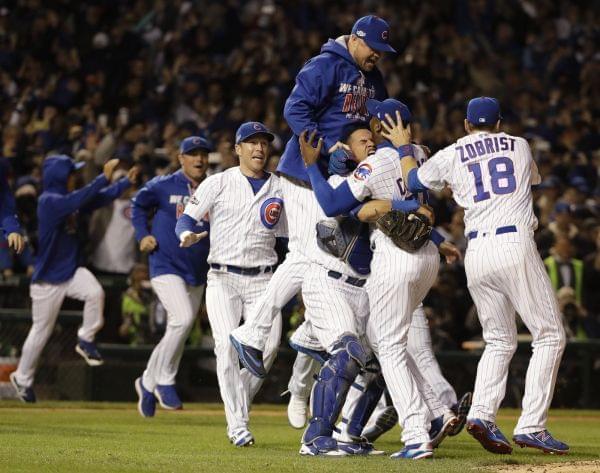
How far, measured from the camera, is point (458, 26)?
20938 mm

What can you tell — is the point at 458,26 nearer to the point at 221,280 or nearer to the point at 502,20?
the point at 502,20

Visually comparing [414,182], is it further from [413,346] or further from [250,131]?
[250,131]

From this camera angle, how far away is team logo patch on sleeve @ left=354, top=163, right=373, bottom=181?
7.41 meters

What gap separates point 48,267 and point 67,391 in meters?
1.68

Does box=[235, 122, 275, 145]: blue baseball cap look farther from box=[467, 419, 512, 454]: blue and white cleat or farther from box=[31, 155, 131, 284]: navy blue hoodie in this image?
box=[31, 155, 131, 284]: navy blue hoodie

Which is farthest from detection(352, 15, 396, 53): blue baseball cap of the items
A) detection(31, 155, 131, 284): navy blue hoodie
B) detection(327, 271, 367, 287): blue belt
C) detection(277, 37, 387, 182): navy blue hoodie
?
detection(31, 155, 131, 284): navy blue hoodie

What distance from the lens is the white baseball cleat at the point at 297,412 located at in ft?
30.1

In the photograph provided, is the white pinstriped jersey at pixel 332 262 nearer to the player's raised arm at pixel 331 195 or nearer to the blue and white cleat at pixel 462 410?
the player's raised arm at pixel 331 195

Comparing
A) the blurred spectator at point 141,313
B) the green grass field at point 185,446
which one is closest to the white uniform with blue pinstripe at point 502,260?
the green grass field at point 185,446

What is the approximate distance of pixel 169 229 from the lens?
10883 millimetres

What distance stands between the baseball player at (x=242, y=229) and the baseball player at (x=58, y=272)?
308 centimetres

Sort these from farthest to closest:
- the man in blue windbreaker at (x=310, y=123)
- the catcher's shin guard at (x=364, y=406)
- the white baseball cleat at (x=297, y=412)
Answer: the white baseball cleat at (x=297, y=412), the man in blue windbreaker at (x=310, y=123), the catcher's shin guard at (x=364, y=406)

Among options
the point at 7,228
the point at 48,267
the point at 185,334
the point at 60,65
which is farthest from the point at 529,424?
the point at 60,65

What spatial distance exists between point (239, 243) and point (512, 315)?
2.14 meters
